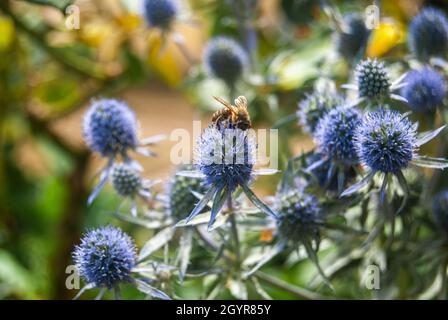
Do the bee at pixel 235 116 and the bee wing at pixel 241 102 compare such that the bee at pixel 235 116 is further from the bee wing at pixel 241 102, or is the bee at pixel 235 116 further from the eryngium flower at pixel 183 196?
the eryngium flower at pixel 183 196

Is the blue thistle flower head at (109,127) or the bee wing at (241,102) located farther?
the blue thistle flower head at (109,127)

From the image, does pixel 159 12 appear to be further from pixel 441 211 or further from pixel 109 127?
pixel 441 211

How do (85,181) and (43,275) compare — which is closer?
(43,275)

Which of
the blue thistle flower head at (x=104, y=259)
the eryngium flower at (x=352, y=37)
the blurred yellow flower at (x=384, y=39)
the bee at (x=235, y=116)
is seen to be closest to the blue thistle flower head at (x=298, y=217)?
the bee at (x=235, y=116)

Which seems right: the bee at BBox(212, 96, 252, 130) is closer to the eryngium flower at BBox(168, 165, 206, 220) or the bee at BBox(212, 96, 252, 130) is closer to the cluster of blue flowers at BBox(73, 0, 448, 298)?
the cluster of blue flowers at BBox(73, 0, 448, 298)

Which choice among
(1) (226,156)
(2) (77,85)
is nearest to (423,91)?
(1) (226,156)
